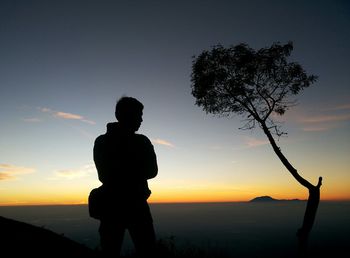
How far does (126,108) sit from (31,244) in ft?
15.4

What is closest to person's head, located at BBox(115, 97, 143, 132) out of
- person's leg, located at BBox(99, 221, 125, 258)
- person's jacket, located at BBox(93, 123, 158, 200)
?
person's jacket, located at BBox(93, 123, 158, 200)

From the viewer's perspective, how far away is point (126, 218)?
3504mm

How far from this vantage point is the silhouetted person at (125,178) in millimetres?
3484

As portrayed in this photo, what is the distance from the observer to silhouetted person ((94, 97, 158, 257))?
11.4 feet

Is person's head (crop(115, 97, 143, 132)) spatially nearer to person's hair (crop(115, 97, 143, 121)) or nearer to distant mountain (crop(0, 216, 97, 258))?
person's hair (crop(115, 97, 143, 121))

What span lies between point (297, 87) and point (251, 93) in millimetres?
2962

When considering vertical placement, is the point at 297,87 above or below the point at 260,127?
above

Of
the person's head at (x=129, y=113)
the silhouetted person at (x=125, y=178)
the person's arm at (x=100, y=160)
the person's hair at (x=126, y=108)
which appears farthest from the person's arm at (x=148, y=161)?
the person's arm at (x=100, y=160)

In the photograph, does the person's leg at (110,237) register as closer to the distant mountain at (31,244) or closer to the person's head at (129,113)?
the person's head at (129,113)

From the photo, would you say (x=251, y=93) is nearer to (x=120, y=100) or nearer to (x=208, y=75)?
(x=208, y=75)

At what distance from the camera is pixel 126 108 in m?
3.79

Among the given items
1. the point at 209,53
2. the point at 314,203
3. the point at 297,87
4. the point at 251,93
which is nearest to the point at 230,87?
the point at 251,93

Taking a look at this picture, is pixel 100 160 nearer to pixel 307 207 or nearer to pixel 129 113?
pixel 129 113

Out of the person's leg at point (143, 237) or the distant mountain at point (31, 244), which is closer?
the person's leg at point (143, 237)
